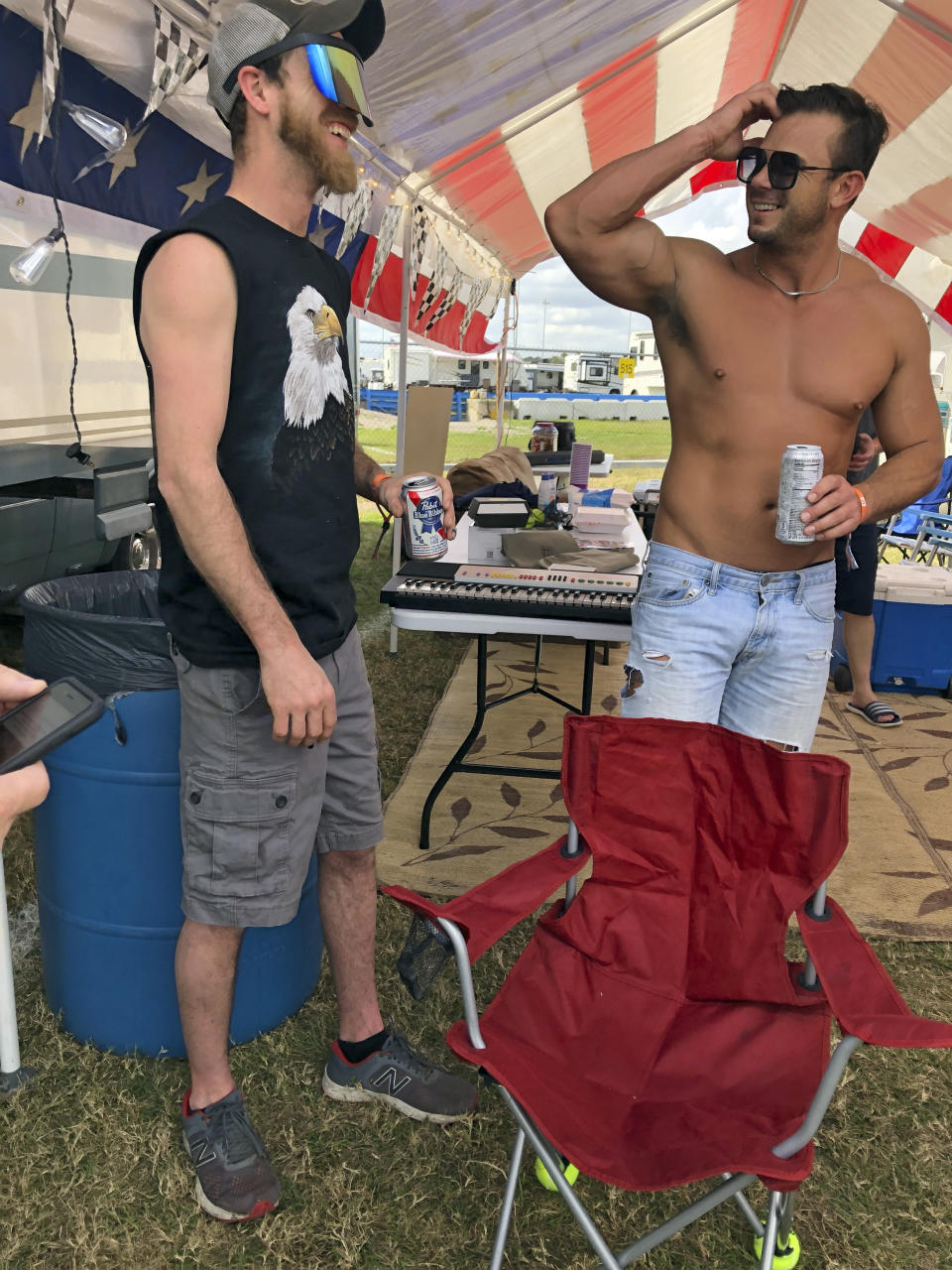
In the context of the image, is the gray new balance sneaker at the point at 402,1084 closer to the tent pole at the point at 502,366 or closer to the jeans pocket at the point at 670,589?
the jeans pocket at the point at 670,589

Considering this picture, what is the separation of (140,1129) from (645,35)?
5261 mm

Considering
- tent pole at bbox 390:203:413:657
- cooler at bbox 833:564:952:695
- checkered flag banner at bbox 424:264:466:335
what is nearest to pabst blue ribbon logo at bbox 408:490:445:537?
tent pole at bbox 390:203:413:657

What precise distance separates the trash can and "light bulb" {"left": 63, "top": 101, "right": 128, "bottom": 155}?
1298 mm

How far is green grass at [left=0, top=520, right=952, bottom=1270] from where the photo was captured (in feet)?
5.82

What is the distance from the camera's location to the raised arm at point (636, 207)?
1.94m

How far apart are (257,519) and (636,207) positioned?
1067 millimetres

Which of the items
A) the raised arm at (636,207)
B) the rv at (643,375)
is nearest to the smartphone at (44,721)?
the raised arm at (636,207)

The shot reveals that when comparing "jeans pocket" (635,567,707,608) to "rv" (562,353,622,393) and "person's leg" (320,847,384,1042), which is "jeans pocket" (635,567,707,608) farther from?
"rv" (562,353,622,393)

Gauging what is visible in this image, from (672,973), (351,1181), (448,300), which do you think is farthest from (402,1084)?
(448,300)

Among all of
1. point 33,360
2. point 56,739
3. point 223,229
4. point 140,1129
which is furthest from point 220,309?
point 33,360

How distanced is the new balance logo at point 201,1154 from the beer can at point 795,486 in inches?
67.7

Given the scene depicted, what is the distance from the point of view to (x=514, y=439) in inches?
816

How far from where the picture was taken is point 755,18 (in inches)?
213

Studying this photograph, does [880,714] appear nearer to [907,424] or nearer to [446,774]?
[446,774]
